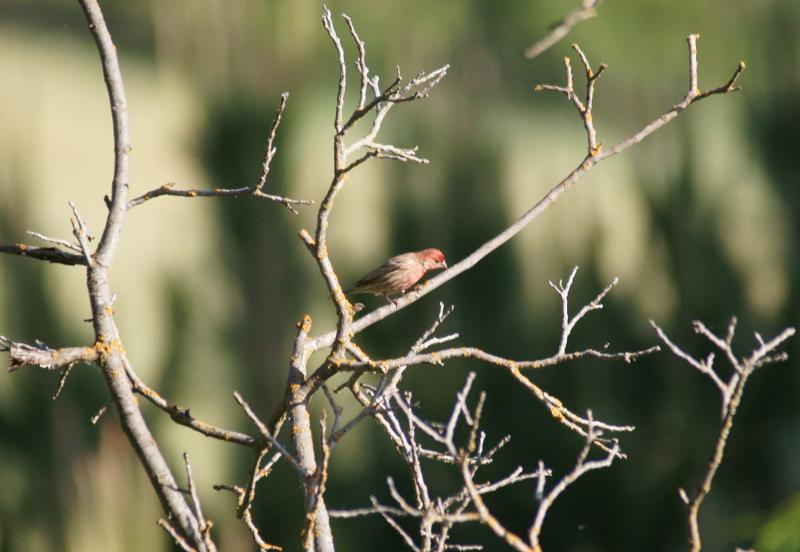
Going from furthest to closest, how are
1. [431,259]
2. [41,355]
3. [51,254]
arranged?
[431,259] → [51,254] → [41,355]

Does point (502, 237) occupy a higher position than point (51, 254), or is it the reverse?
point (51, 254)

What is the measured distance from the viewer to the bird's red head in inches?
235

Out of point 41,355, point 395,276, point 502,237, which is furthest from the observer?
point 395,276

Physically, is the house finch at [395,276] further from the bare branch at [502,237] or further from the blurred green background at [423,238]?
the bare branch at [502,237]

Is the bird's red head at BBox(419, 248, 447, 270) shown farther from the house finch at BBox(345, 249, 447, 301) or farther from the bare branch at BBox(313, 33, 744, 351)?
the bare branch at BBox(313, 33, 744, 351)

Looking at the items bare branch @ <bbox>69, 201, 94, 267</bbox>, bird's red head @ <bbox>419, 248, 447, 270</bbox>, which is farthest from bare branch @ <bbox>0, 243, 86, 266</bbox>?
bird's red head @ <bbox>419, 248, 447, 270</bbox>

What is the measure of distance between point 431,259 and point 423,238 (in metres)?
1.06

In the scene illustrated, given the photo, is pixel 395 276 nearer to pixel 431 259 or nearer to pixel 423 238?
pixel 431 259

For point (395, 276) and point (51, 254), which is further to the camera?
point (395, 276)

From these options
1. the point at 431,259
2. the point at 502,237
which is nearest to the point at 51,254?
the point at 502,237

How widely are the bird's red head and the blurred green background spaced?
875mm

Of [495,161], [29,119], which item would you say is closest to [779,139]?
[495,161]

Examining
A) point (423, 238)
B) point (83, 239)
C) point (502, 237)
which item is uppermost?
point (423, 238)

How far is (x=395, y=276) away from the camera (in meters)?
5.65
